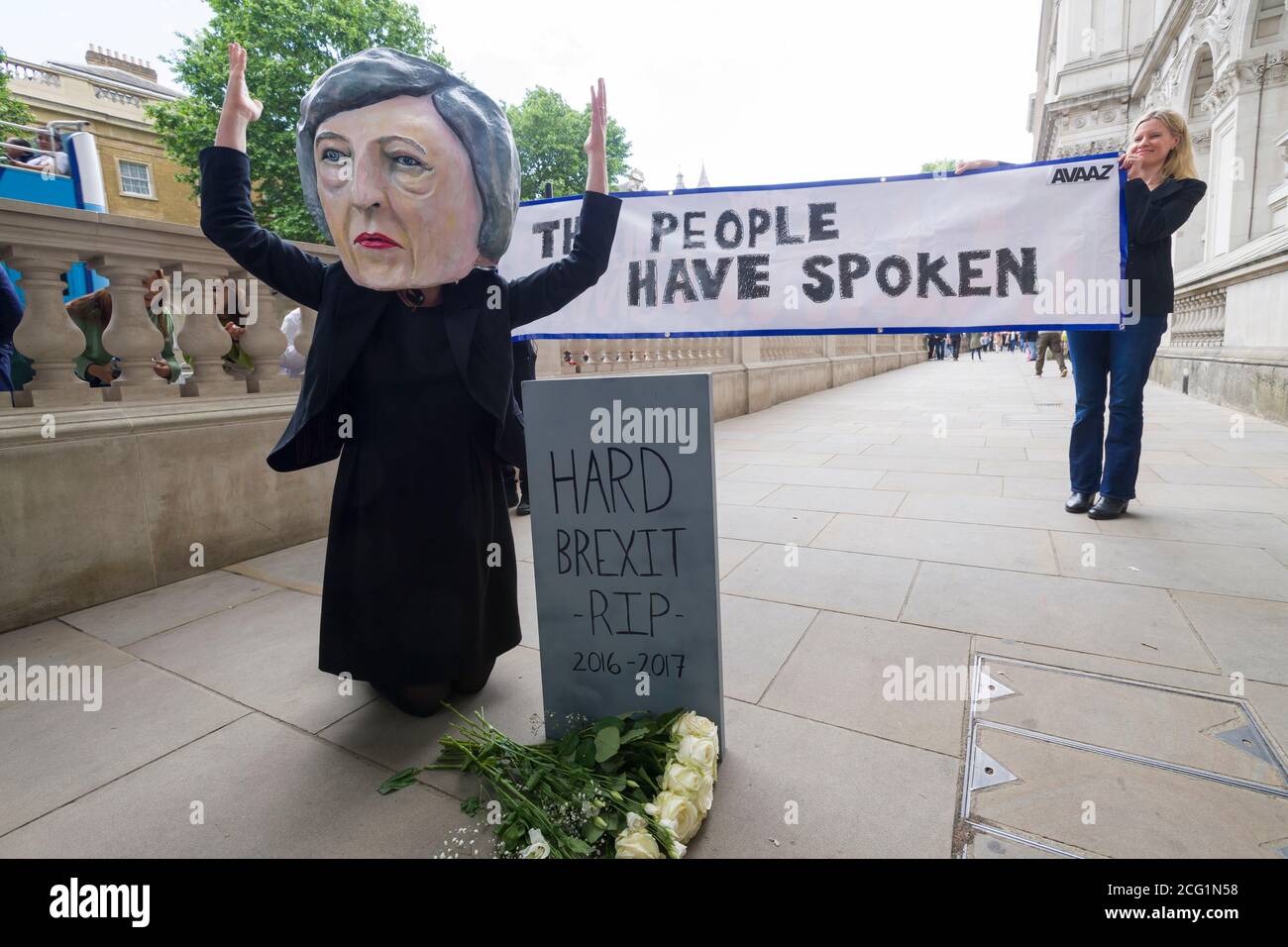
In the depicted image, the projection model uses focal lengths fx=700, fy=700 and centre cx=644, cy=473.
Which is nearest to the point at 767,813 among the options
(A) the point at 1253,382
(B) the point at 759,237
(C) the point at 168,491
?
(B) the point at 759,237

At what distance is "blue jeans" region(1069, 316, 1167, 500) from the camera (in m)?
4.27

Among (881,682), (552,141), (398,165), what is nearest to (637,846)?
(881,682)

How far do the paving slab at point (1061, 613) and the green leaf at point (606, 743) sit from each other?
1.75 meters

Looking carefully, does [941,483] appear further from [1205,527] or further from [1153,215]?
[1153,215]

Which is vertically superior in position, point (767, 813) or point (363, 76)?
point (363, 76)

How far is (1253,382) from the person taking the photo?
877cm

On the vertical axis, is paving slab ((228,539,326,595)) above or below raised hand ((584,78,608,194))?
below

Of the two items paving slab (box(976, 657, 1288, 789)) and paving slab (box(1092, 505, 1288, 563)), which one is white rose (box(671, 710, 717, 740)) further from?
paving slab (box(1092, 505, 1288, 563))

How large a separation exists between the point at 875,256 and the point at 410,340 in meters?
2.88

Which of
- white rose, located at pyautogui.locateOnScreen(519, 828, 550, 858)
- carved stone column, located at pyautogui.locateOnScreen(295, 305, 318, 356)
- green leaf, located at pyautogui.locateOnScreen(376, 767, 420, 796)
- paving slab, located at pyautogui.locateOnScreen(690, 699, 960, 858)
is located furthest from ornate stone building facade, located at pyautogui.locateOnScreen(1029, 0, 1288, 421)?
carved stone column, located at pyautogui.locateOnScreen(295, 305, 318, 356)

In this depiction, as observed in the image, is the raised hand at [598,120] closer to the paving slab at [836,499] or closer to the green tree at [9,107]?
the paving slab at [836,499]

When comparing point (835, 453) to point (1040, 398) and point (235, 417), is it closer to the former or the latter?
point (235, 417)

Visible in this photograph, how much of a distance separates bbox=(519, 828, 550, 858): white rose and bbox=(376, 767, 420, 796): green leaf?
Answer: 1.85 ft

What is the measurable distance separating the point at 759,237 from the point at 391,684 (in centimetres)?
321
